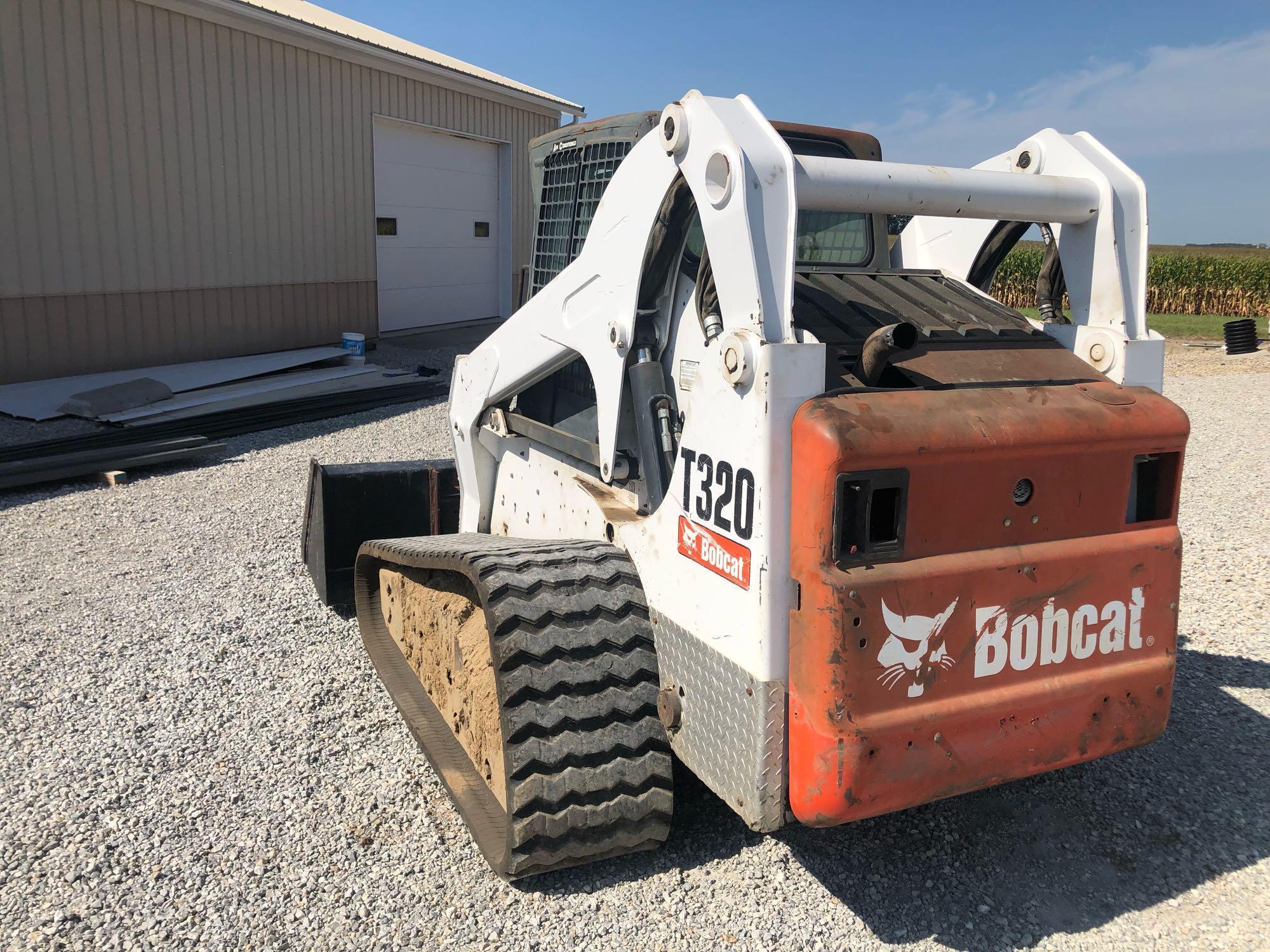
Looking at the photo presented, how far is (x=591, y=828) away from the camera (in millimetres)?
2766

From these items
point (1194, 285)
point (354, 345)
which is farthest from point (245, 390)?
point (1194, 285)

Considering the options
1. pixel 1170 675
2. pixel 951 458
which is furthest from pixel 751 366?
pixel 1170 675

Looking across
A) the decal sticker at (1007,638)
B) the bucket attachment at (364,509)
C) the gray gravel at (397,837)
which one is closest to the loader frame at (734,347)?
the decal sticker at (1007,638)

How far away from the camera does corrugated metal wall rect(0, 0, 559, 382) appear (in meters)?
10.1

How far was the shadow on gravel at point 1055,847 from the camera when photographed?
2863mm

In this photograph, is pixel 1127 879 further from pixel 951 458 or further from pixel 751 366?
pixel 751 366

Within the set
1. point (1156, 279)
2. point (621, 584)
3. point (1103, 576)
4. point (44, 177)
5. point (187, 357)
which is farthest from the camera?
point (1156, 279)

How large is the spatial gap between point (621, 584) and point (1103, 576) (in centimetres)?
133

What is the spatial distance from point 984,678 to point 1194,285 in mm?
34831

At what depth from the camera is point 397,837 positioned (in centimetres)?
313

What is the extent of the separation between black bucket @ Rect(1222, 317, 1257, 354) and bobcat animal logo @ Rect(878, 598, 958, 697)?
20195 millimetres

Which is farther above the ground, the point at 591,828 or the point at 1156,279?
the point at 1156,279

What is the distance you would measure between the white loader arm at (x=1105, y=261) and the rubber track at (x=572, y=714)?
153 centimetres

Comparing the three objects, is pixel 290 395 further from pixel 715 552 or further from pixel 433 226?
pixel 715 552
